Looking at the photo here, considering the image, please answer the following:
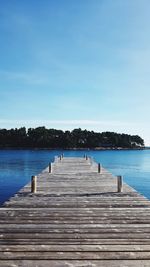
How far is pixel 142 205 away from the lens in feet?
45.2

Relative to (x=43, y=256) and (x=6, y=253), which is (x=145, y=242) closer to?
(x=43, y=256)

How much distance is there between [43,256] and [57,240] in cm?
114

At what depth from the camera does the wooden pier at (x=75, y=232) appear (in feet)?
25.0

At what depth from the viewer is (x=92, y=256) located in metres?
7.77

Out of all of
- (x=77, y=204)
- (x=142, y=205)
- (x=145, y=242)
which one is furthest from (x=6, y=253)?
(x=142, y=205)

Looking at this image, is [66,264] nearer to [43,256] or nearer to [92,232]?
[43,256]

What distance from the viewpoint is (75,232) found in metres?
9.61

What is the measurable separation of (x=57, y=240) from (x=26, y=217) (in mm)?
2875

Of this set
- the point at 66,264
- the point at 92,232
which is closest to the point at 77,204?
the point at 92,232

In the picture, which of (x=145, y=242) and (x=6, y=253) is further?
(x=145, y=242)

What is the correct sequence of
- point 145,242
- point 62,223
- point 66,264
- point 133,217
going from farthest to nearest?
point 133,217
point 62,223
point 145,242
point 66,264

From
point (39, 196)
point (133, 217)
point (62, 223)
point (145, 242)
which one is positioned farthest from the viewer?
point (39, 196)

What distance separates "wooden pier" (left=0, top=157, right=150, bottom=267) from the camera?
25.0 ft

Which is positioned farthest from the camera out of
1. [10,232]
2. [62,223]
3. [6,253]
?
[62,223]
